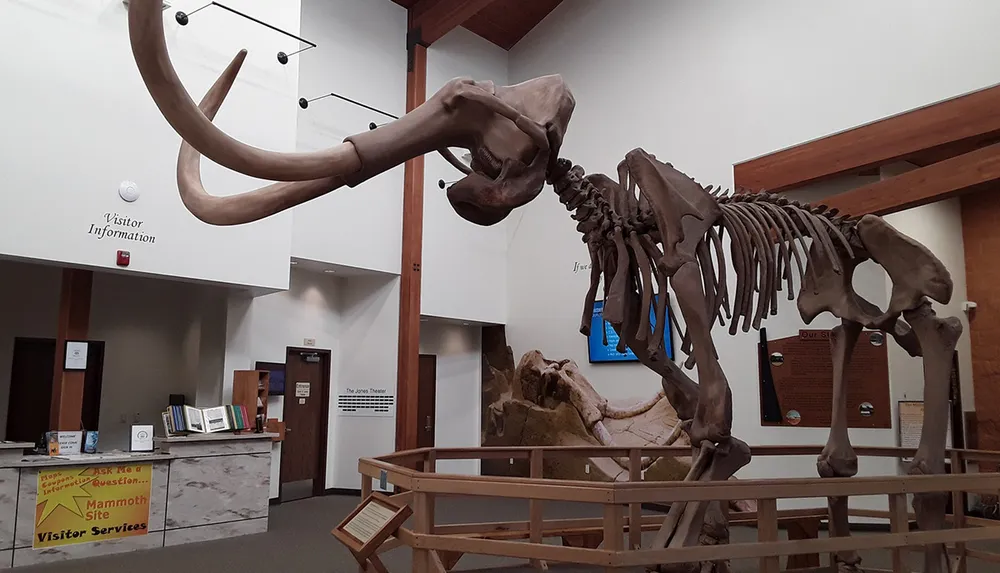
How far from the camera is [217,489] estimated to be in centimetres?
660

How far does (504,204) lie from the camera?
122 inches

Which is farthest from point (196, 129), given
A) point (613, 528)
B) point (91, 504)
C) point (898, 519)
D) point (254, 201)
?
point (91, 504)

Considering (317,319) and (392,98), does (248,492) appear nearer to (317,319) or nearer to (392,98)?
(317,319)

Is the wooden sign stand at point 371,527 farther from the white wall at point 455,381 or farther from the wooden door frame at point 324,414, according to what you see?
the white wall at point 455,381

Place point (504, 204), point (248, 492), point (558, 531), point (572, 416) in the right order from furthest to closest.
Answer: point (572, 416)
point (248, 492)
point (558, 531)
point (504, 204)

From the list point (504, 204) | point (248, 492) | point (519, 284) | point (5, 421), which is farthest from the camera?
point (519, 284)

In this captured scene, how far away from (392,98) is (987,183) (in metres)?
7.03

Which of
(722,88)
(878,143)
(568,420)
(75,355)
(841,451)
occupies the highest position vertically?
(722,88)

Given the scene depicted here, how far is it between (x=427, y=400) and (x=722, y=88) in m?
5.94

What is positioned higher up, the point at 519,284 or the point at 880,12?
the point at 880,12

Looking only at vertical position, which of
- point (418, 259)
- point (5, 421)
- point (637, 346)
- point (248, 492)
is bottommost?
point (248, 492)

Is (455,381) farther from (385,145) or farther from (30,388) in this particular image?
(385,145)

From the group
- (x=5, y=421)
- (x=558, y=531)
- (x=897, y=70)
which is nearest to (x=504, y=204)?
(x=558, y=531)

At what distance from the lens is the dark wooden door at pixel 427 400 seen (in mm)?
10641
